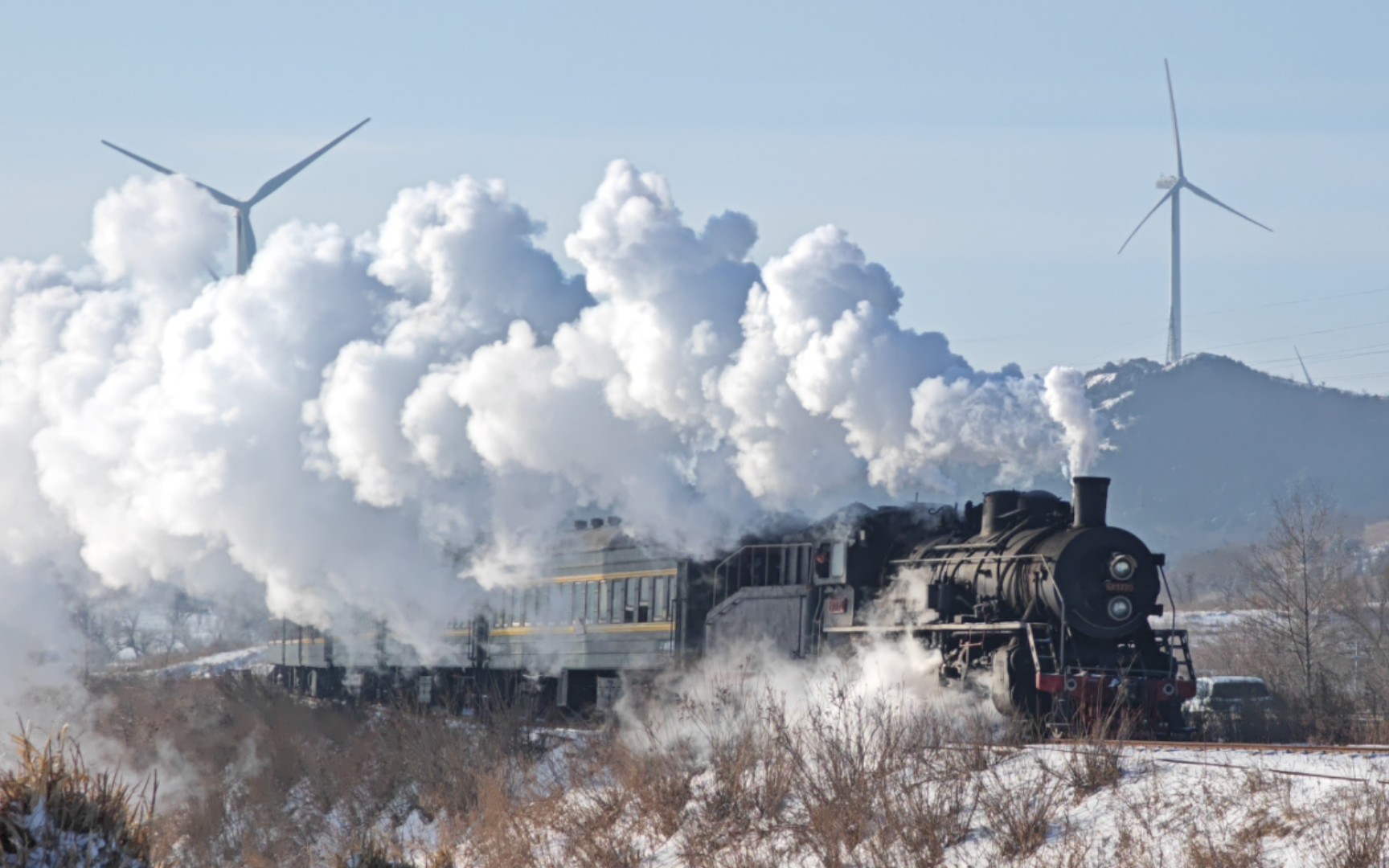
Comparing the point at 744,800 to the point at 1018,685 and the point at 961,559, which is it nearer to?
the point at 1018,685

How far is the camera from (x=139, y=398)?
39719 millimetres

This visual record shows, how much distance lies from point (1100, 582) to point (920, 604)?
288cm

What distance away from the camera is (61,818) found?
12312mm

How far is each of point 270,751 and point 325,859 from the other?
9093 mm

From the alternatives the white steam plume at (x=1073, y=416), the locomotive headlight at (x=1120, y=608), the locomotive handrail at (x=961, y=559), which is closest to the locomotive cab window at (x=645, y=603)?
the locomotive handrail at (x=961, y=559)

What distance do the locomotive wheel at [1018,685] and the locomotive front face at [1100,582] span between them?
872 millimetres

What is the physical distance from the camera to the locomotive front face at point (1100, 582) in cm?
2389

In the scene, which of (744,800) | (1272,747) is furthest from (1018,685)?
(1272,747)

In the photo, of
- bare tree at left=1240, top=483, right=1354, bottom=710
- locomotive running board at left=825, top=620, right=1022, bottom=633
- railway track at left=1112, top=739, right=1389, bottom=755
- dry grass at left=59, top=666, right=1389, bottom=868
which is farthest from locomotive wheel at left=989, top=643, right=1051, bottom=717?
bare tree at left=1240, top=483, right=1354, bottom=710

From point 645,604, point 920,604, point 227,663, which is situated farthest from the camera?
point 227,663

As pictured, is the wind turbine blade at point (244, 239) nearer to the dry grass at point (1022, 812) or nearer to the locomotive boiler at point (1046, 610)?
the locomotive boiler at point (1046, 610)

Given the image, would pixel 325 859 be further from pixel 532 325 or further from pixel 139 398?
pixel 139 398

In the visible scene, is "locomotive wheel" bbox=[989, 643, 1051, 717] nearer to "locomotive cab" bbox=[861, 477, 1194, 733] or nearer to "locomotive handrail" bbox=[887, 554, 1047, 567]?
"locomotive cab" bbox=[861, 477, 1194, 733]

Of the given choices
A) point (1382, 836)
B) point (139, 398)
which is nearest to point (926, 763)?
point (1382, 836)
